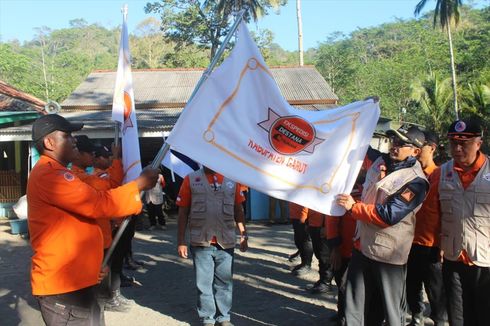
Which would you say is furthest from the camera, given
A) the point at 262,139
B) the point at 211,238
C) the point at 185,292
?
the point at 185,292

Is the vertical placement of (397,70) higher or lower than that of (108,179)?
higher

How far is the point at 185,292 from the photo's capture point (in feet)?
20.3

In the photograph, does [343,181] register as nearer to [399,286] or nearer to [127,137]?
[399,286]

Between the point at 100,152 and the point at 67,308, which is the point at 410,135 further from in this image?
the point at 100,152

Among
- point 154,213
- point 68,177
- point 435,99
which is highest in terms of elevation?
point 435,99

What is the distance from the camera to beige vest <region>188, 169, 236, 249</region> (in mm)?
4746

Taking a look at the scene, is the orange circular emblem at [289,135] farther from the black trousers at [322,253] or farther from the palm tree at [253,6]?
the palm tree at [253,6]

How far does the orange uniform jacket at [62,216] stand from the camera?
2775mm

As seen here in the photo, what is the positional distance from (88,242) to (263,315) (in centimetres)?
288

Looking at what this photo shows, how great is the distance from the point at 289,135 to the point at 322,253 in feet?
9.79

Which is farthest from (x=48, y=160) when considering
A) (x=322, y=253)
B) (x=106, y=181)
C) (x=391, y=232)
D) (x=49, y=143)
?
(x=322, y=253)

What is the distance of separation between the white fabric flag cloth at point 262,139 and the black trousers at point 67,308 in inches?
46.0

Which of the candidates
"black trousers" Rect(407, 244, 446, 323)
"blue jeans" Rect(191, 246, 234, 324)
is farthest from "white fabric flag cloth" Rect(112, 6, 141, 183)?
"black trousers" Rect(407, 244, 446, 323)

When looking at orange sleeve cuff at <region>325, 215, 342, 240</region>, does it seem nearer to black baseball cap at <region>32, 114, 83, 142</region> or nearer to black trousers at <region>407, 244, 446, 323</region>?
black trousers at <region>407, 244, 446, 323</region>
